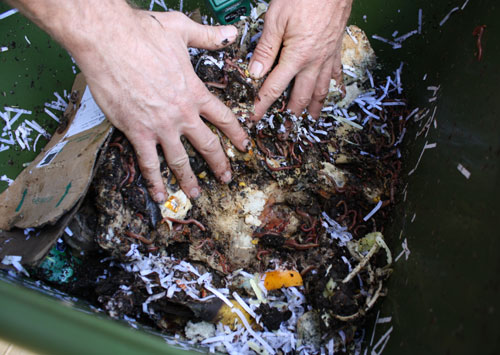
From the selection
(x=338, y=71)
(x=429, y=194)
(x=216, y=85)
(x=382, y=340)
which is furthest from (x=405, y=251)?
(x=216, y=85)

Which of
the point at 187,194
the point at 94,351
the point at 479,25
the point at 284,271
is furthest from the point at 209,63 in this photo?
the point at 94,351

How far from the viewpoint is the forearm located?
1.41m

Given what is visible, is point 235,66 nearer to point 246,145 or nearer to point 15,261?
point 246,145

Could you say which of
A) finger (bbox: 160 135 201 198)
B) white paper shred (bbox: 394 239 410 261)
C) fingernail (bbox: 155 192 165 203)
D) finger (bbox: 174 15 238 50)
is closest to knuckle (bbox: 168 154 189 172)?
finger (bbox: 160 135 201 198)

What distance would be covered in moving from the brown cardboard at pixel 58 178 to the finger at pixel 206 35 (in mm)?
510

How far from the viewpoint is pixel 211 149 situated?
170 cm

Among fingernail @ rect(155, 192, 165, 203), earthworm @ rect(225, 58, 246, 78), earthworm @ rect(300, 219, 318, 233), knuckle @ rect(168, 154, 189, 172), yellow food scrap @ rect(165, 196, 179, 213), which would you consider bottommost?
earthworm @ rect(300, 219, 318, 233)

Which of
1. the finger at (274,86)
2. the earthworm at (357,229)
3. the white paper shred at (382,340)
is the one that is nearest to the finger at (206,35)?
the finger at (274,86)

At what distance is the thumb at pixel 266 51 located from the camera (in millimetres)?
1827

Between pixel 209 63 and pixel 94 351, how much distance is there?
130 cm

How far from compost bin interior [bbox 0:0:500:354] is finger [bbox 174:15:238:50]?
38.0 inches

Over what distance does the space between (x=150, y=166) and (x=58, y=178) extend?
1.25ft

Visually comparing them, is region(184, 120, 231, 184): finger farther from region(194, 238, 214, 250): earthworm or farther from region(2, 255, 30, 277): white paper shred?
region(2, 255, 30, 277): white paper shred

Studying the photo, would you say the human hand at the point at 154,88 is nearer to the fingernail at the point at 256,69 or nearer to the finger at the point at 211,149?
the finger at the point at 211,149
